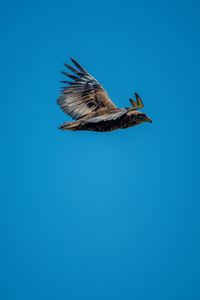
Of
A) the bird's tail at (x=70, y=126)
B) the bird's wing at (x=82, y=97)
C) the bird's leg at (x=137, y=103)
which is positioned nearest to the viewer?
the bird's leg at (x=137, y=103)

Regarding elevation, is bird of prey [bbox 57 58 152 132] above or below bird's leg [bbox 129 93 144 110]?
above

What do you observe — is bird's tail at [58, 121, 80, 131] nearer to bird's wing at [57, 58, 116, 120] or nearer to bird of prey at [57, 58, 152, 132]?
bird of prey at [57, 58, 152, 132]

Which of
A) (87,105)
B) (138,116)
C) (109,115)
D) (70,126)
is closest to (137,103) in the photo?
(109,115)

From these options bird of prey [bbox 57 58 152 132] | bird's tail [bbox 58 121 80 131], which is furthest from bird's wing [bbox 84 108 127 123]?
bird's tail [bbox 58 121 80 131]

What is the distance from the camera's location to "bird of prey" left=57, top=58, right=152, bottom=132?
824 cm

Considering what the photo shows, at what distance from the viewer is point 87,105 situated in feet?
29.6

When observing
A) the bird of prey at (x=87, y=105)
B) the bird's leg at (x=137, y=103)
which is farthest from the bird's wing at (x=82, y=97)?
the bird's leg at (x=137, y=103)

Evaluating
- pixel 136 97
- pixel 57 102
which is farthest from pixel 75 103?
pixel 136 97

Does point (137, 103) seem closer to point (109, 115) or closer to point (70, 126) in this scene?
point (109, 115)

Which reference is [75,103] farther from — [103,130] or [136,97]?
[136,97]

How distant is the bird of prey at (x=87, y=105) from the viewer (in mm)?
8242

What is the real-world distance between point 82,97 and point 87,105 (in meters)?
0.21

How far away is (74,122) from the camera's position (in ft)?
27.1

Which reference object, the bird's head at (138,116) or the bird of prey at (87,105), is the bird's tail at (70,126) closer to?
the bird of prey at (87,105)
